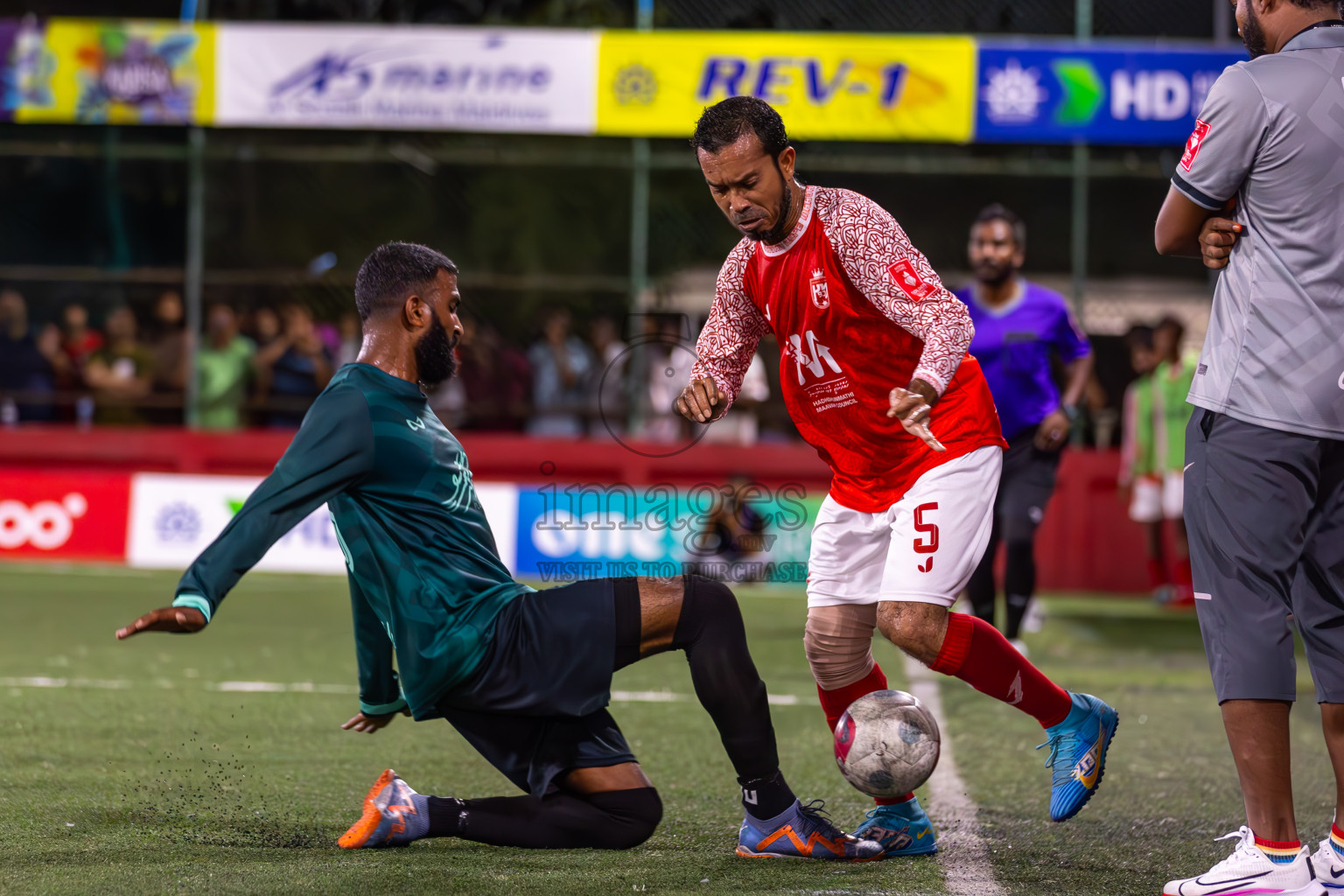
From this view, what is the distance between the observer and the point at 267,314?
14477 millimetres

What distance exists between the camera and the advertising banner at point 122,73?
1448 cm

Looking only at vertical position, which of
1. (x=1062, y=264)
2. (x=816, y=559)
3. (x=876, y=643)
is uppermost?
(x=1062, y=264)

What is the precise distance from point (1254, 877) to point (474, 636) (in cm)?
206

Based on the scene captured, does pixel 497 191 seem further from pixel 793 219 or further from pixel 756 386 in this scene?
pixel 793 219

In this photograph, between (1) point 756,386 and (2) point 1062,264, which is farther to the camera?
(2) point 1062,264

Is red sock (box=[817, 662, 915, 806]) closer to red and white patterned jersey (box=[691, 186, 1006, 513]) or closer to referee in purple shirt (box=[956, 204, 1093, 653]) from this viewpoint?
red and white patterned jersey (box=[691, 186, 1006, 513])

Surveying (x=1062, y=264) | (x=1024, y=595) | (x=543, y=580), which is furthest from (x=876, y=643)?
(x=1062, y=264)

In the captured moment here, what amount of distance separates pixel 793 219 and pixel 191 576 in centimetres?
199

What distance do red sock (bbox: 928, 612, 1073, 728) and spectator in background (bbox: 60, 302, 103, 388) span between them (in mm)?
12179

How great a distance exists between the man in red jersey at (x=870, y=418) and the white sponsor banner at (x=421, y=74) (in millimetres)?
10296

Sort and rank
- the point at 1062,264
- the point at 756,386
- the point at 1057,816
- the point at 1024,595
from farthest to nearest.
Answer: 1. the point at 1062,264
2. the point at 756,386
3. the point at 1024,595
4. the point at 1057,816

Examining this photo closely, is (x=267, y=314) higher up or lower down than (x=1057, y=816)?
higher up

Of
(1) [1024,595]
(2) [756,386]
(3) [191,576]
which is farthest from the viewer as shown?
(2) [756,386]

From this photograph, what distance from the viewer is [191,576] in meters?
3.45
